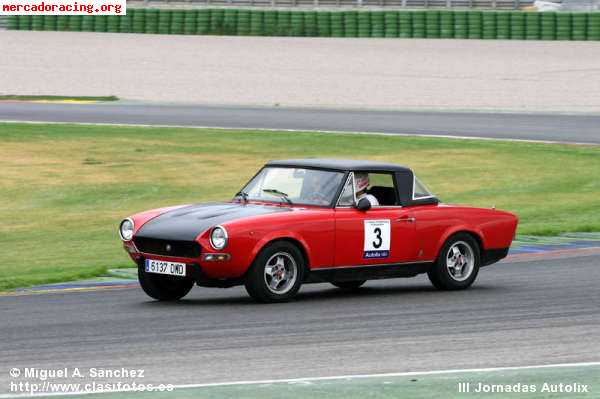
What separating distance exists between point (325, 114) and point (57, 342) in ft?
89.1

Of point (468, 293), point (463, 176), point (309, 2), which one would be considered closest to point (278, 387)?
point (468, 293)

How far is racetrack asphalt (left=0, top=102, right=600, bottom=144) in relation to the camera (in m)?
31.2

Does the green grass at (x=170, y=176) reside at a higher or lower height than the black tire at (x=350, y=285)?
lower

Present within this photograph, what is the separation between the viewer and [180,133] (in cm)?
3041

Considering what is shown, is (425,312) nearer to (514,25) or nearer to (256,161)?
(256,161)

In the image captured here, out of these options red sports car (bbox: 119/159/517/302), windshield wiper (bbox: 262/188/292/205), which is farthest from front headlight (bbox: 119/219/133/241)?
windshield wiper (bbox: 262/188/292/205)

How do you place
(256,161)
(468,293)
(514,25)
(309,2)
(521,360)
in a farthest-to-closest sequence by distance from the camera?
(309,2) < (514,25) < (256,161) < (468,293) < (521,360)

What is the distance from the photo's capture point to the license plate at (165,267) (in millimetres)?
10693

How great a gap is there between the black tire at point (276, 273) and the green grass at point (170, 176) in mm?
2877

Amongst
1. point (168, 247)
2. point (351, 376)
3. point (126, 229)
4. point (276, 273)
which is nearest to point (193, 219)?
point (168, 247)

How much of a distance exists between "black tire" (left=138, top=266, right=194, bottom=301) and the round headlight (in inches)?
29.7

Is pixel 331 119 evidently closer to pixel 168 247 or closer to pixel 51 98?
pixel 51 98

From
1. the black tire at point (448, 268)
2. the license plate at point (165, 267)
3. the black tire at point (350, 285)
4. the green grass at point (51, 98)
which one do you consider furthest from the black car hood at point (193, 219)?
the green grass at point (51, 98)

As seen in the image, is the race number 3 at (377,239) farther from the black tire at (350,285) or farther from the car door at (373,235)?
the black tire at (350,285)
